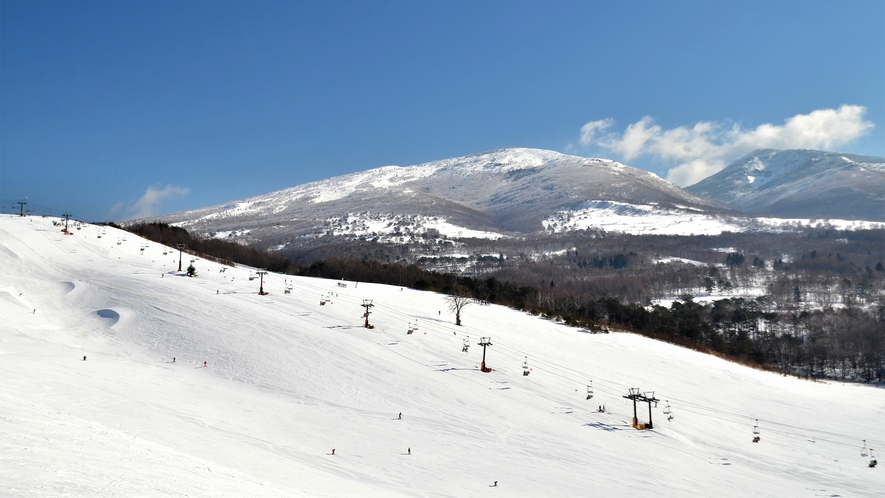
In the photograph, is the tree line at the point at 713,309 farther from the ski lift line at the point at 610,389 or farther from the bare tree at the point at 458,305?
the ski lift line at the point at 610,389

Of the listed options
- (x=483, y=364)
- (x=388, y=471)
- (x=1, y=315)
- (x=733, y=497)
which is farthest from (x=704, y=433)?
(x=1, y=315)

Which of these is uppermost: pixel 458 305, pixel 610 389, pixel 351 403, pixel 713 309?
pixel 458 305

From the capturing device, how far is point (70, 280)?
1983 inches

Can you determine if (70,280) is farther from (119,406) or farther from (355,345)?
(119,406)

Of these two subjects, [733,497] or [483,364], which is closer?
[733,497]

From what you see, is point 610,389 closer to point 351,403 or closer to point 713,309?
point 351,403

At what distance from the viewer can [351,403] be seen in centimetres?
3086

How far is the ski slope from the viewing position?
17.6m

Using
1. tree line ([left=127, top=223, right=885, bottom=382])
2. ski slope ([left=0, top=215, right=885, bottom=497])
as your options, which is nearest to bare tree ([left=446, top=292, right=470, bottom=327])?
ski slope ([left=0, top=215, right=885, bottom=497])

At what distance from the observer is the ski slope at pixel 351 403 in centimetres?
1759

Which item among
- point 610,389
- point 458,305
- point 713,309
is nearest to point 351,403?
point 610,389

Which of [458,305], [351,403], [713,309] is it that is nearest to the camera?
[351,403]

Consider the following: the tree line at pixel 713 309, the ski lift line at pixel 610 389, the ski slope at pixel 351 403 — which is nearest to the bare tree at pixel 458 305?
the ski slope at pixel 351 403

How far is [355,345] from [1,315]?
82.6ft
